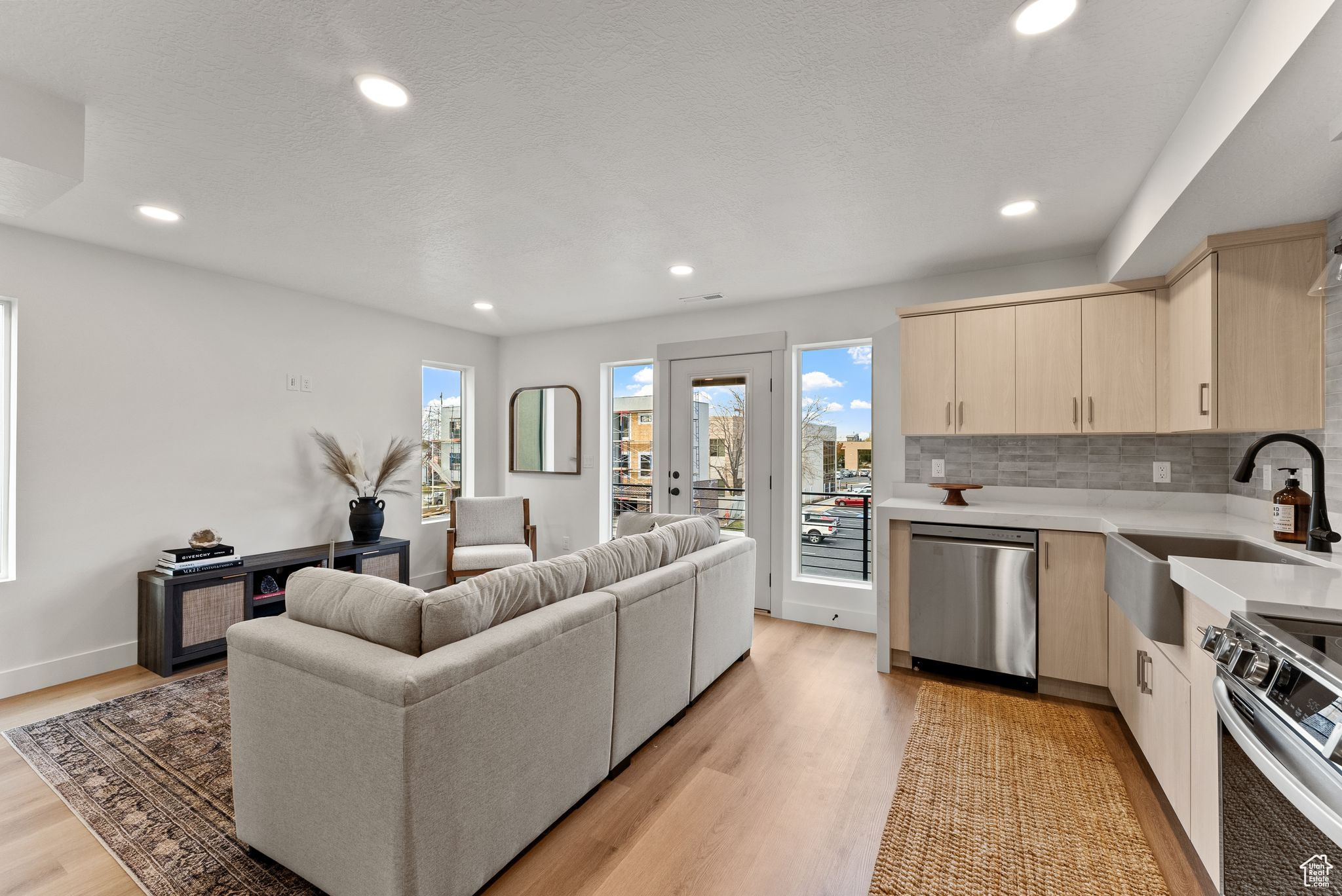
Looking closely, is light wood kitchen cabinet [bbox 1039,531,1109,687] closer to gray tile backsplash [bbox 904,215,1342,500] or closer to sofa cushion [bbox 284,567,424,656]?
gray tile backsplash [bbox 904,215,1342,500]

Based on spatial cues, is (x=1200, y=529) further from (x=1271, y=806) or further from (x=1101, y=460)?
(x=1271, y=806)

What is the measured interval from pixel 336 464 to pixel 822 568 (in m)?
3.66

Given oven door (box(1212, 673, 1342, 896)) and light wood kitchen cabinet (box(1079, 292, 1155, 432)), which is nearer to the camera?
oven door (box(1212, 673, 1342, 896))

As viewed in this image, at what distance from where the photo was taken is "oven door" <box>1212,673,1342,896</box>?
38.1 inches

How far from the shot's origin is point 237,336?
3.87 metres

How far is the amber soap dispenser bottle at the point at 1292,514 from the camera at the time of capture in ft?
6.82

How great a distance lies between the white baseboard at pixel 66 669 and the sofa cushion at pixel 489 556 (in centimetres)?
189

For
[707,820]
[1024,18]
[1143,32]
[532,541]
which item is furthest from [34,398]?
[1143,32]

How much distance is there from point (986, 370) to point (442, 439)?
4425mm

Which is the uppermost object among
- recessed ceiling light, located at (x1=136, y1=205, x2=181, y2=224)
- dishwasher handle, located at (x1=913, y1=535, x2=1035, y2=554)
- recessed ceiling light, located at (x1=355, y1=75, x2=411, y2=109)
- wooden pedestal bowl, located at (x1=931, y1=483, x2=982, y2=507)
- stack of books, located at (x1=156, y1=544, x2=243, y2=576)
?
recessed ceiling light, located at (x1=136, y1=205, x2=181, y2=224)

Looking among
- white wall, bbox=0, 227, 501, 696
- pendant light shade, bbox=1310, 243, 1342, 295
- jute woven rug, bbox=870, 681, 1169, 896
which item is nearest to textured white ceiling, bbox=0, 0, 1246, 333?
white wall, bbox=0, 227, 501, 696

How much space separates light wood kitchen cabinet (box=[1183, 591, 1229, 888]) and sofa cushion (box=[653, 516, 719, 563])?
1859 millimetres

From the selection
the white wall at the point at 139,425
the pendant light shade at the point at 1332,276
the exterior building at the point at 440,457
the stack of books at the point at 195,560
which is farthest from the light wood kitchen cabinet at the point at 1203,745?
the exterior building at the point at 440,457

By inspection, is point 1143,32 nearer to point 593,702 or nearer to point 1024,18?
point 1024,18
